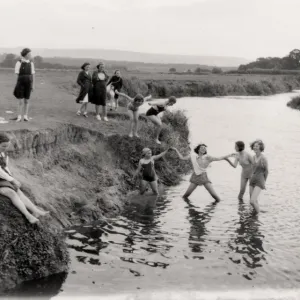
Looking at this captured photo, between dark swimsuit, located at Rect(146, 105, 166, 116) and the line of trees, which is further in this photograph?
the line of trees

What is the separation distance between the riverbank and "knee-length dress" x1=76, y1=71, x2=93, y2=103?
0.62m

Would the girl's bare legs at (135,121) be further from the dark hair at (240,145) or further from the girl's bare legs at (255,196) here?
the girl's bare legs at (255,196)

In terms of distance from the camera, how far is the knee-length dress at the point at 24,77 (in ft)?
42.4

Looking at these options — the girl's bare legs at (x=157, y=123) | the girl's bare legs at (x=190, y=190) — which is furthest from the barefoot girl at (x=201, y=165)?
the girl's bare legs at (x=157, y=123)

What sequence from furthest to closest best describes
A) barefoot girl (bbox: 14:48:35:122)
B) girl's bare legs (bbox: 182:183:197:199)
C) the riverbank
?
girl's bare legs (bbox: 182:183:197:199) → barefoot girl (bbox: 14:48:35:122) → the riverbank

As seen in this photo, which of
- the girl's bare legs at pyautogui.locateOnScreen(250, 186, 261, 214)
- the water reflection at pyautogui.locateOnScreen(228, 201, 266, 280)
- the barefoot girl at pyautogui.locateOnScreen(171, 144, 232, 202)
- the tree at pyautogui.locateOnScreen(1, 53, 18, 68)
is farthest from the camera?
the tree at pyautogui.locateOnScreen(1, 53, 18, 68)

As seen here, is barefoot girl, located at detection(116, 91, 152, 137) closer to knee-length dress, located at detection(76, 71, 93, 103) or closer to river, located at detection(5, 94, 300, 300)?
knee-length dress, located at detection(76, 71, 93, 103)

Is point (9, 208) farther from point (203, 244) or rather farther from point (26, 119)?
point (26, 119)

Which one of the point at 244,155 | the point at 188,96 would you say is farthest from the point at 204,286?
the point at 188,96

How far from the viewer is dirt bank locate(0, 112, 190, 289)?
310 inches

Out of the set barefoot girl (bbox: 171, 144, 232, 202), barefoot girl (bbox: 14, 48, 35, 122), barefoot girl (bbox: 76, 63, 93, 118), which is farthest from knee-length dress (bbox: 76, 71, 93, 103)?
barefoot girl (bbox: 171, 144, 232, 202)

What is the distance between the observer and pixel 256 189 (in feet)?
38.1

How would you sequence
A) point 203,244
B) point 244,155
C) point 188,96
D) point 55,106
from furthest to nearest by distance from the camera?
point 188,96, point 55,106, point 244,155, point 203,244

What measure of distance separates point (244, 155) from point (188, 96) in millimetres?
36519
